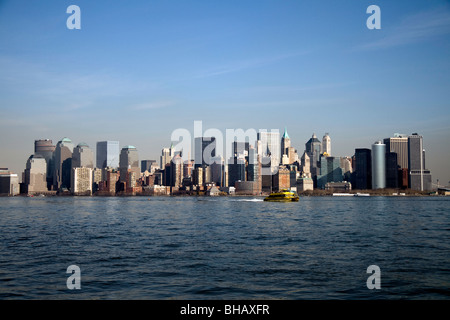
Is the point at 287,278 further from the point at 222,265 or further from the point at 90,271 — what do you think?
the point at 90,271

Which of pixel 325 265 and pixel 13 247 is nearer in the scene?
pixel 325 265

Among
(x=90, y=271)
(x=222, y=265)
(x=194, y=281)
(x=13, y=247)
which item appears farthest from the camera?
(x=13, y=247)

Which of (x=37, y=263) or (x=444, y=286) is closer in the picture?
(x=444, y=286)

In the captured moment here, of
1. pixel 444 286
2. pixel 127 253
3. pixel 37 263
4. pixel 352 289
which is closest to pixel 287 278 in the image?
pixel 352 289
